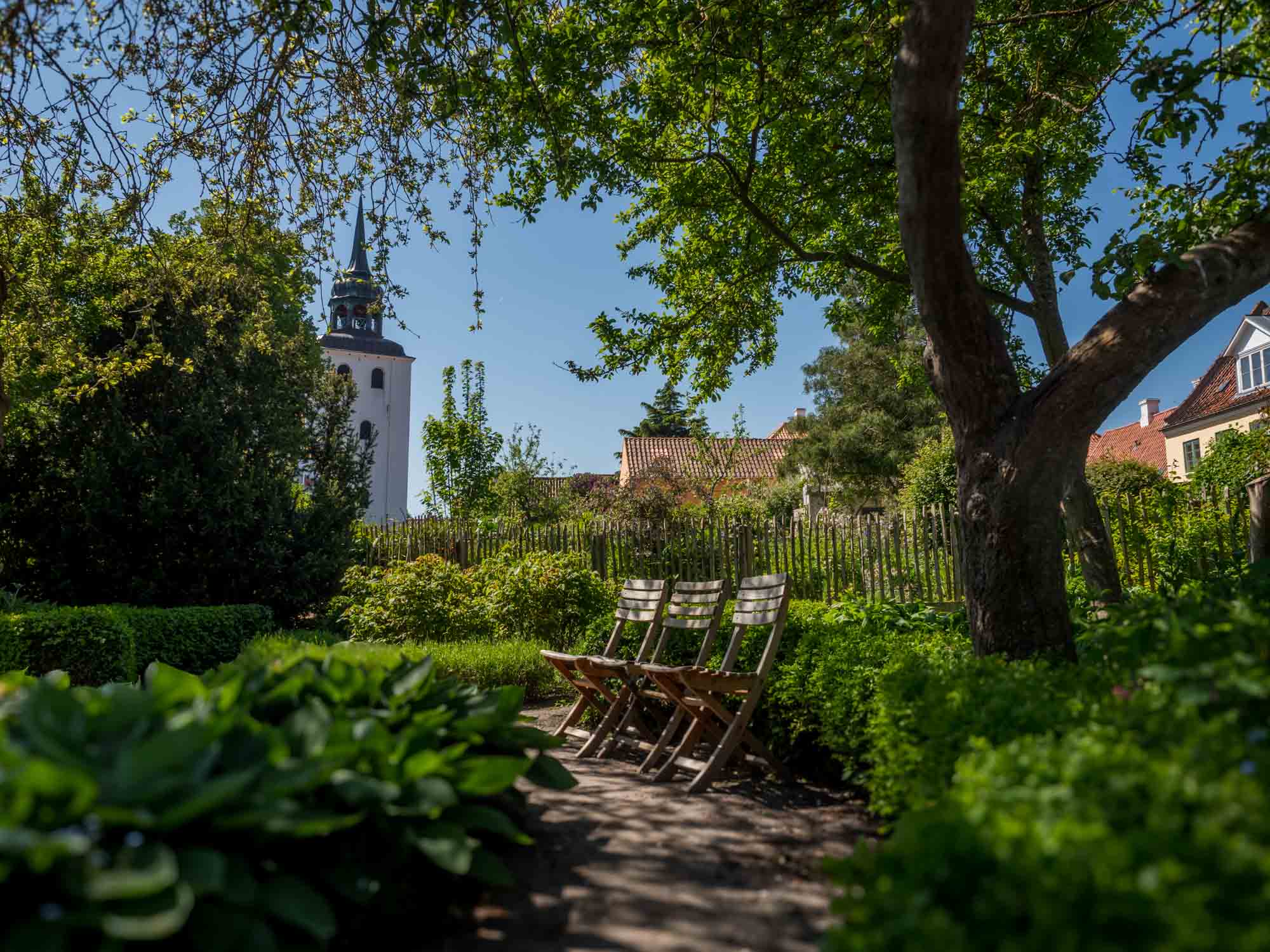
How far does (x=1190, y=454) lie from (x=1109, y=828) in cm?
3438

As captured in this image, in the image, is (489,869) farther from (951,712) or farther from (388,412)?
(388,412)

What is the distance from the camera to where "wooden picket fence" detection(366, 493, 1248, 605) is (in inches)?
417

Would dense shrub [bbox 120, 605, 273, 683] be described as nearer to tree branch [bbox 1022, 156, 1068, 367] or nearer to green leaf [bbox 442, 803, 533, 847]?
green leaf [bbox 442, 803, 533, 847]

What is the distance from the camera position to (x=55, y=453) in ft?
39.8

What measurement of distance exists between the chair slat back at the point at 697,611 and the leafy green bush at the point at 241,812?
2.82 meters

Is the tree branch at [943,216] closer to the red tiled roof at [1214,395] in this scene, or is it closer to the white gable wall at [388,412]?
the red tiled roof at [1214,395]

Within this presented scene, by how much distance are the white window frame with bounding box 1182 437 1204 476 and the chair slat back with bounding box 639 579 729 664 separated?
2969cm

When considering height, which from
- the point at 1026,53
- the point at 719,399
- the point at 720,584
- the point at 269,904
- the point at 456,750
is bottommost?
the point at 269,904

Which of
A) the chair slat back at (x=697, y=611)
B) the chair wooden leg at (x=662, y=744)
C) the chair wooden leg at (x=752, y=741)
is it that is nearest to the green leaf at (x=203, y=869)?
the chair wooden leg at (x=752, y=741)

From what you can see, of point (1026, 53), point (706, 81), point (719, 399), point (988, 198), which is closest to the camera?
point (706, 81)

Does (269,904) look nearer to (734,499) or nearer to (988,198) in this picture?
(988,198)

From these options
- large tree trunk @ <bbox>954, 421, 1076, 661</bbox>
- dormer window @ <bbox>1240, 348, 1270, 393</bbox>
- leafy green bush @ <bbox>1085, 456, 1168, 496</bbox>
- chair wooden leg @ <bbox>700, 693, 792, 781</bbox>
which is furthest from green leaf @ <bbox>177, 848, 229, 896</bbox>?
dormer window @ <bbox>1240, 348, 1270, 393</bbox>

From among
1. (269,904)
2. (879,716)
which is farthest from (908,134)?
(269,904)

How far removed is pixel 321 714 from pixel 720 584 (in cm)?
373
